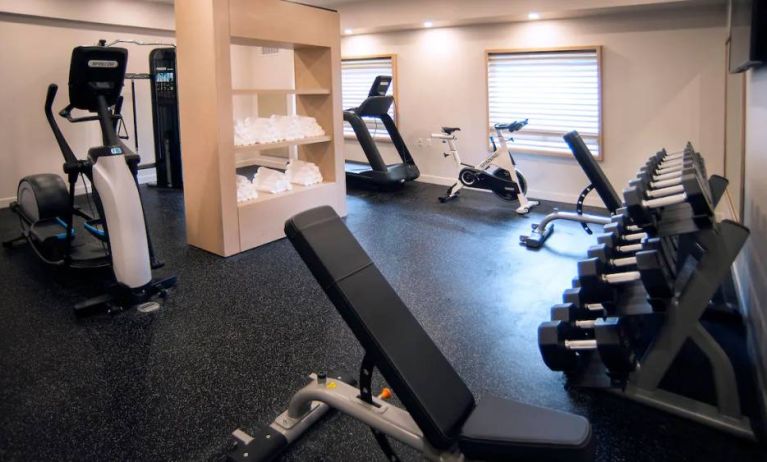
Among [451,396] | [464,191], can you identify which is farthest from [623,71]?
[451,396]

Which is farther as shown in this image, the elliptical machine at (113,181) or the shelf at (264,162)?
the shelf at (264,162)

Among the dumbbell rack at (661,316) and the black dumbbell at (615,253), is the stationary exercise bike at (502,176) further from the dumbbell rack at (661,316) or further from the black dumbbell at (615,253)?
the dumbbell rack at (661,316)

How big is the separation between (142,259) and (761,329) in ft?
10.7

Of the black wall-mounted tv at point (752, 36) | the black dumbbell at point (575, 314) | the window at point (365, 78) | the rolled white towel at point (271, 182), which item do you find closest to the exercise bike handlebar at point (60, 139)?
the rolled white towel at point (271, 182)

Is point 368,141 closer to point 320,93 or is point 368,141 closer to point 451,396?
point 320,93

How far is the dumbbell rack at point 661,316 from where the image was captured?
199cm

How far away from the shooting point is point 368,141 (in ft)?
21.2

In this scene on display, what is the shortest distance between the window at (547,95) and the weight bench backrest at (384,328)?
4.57 m

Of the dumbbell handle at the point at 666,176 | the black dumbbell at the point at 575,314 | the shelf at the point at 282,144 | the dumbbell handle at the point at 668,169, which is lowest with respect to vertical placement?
the black dumbbell at the point at 575,314

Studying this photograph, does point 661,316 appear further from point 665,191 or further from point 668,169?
point 668,169

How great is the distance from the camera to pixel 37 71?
19.9 feet

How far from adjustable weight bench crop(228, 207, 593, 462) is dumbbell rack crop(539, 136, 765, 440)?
2.25 ft

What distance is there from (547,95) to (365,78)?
2777 mm

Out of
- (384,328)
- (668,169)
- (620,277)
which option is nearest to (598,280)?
(620,277)
